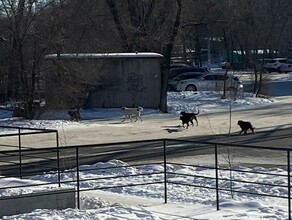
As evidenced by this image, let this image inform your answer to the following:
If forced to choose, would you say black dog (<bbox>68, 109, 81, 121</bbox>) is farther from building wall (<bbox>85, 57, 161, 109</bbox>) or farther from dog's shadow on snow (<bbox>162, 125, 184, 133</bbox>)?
building wall (<bbox>85, 57, 161, 109</bbox>)

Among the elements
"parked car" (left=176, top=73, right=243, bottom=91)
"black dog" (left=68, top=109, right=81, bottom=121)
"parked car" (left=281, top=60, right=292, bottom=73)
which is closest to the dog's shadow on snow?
"black dog" (left=68, top=109, right=81, bottom=121)

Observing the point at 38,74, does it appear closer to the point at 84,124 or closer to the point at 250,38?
the point at 84,124

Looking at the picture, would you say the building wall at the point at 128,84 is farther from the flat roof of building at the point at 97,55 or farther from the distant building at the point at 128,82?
the flat roof of building at the point at 97,55

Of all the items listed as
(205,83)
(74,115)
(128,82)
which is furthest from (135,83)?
(205,83)

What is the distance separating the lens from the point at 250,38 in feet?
175

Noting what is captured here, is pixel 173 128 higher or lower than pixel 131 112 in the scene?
lower

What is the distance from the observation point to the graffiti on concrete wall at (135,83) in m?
40.1

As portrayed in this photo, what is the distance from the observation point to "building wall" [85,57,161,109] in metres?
40.0

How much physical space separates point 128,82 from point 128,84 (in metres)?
0.12

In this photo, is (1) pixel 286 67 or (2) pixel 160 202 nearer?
(2) pixel 160 202

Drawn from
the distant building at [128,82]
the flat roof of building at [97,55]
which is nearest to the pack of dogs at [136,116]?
the flat roof of building at [97,55]

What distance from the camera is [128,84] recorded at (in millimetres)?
40312

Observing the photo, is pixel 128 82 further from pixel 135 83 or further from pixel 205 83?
pixel 205 83

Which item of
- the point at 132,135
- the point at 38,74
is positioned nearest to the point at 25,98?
the point at 38,74
